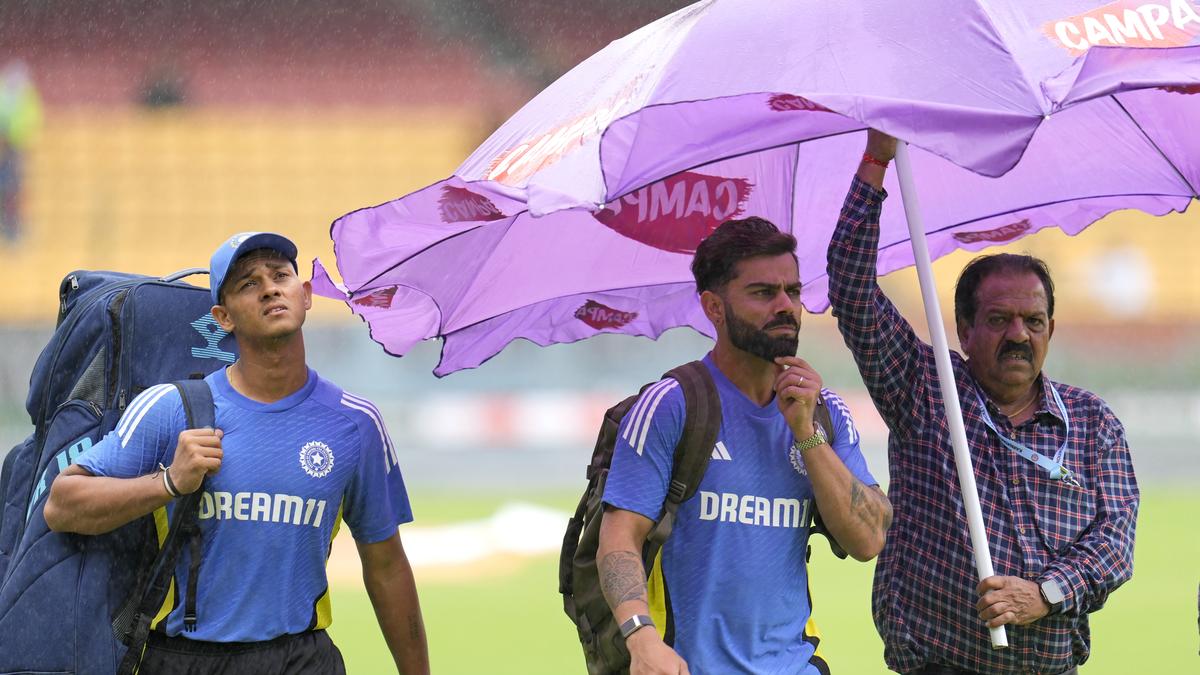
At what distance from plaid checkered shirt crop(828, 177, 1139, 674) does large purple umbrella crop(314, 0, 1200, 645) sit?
0.21 m

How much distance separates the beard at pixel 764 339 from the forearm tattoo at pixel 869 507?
36cm

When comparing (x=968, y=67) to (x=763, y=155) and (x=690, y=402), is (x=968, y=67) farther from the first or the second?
(x=763, y=155)

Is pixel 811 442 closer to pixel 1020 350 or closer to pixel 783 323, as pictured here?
pixel 783 323

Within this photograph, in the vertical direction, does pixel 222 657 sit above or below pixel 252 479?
below

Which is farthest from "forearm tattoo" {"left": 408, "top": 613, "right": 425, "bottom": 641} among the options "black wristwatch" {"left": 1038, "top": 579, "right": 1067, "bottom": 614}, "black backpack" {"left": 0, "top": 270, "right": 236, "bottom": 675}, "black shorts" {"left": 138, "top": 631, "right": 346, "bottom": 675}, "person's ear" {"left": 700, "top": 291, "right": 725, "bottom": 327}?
"black wristwatch" {"left": 1038, "top": 579, "right": 1067, "bottom": 614}

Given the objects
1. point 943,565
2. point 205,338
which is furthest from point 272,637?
point 943,565

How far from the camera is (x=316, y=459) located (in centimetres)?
392

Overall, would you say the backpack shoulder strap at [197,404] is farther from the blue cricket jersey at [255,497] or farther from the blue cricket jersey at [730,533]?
the blue cricket jersey at [730,533]

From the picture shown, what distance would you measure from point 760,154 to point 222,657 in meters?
2.10

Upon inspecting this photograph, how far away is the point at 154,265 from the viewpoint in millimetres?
22172

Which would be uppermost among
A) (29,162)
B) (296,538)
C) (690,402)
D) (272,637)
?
(29,162)

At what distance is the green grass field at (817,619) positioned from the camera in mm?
8742

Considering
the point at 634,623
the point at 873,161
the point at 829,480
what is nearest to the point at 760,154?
the point at 873,161

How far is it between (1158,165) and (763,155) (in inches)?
45.0
